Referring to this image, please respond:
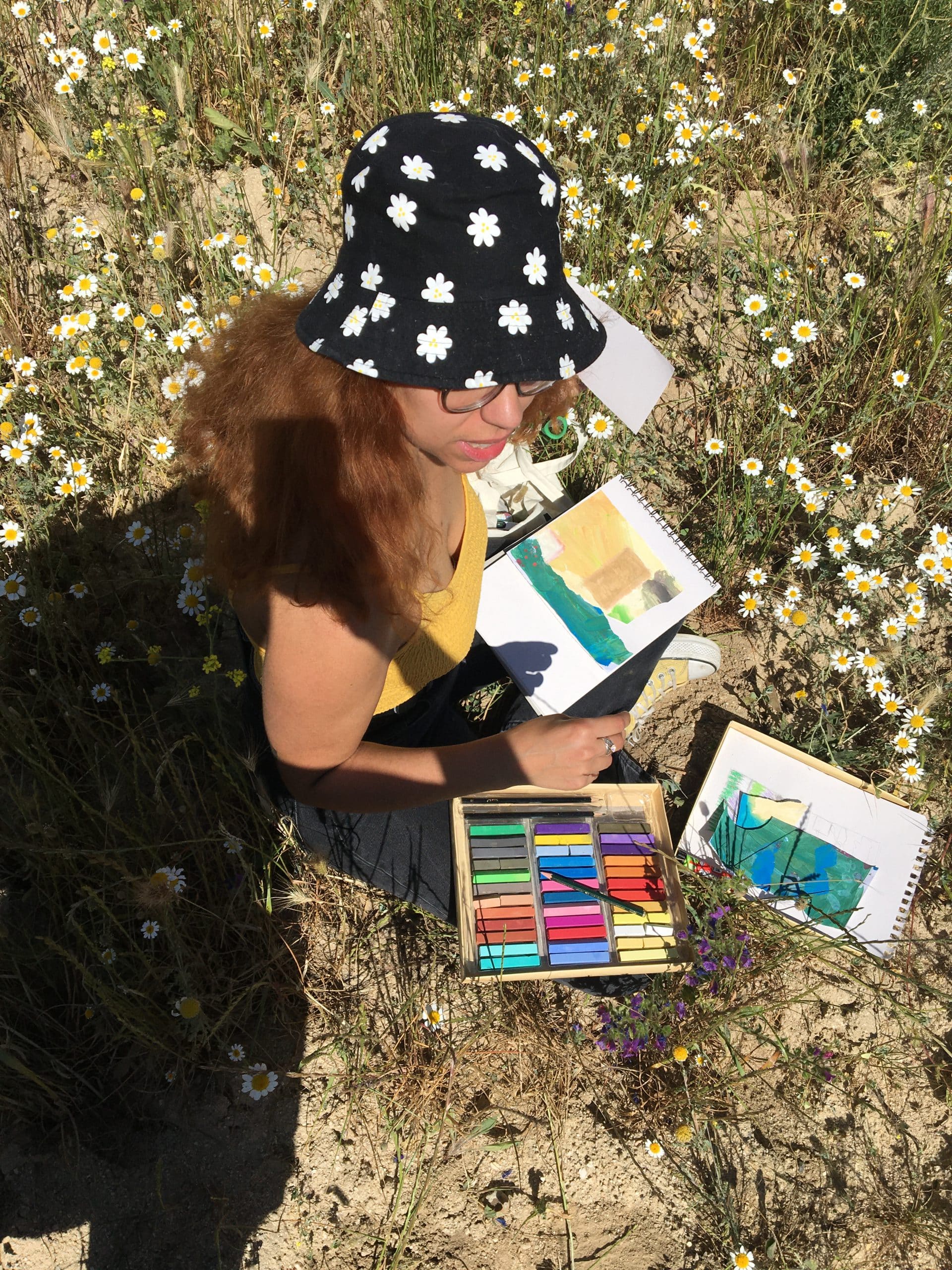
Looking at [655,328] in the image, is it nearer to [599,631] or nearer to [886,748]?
[599,631]

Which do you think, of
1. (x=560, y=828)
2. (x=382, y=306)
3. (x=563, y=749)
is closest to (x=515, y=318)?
(x=382, y=306)

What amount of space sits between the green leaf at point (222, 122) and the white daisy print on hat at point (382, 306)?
267 centimetres

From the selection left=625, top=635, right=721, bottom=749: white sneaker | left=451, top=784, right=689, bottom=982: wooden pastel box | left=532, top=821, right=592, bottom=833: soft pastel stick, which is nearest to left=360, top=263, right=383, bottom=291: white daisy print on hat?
left=451, top=784, right=689, bottom=982: wooden pastel box

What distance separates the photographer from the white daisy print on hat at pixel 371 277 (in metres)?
1.41

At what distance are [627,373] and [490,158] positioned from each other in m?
1.19

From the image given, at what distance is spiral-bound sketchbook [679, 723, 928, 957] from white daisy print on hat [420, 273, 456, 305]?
182 centimetres

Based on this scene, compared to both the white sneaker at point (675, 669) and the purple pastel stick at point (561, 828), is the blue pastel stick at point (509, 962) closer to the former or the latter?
the purple pastel stick at point (561, 828)

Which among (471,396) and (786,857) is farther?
(786,857)

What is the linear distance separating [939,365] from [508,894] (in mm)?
2525

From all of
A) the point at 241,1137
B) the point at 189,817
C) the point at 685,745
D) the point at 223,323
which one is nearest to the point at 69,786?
the point at 189,817

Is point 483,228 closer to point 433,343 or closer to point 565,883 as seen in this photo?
point 433,343

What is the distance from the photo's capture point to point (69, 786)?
2152mm

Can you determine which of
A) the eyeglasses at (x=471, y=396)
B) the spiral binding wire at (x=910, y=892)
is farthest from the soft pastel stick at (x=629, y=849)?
the eyeglasses at (x=471, y=396)

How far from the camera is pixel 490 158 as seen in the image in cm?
140
